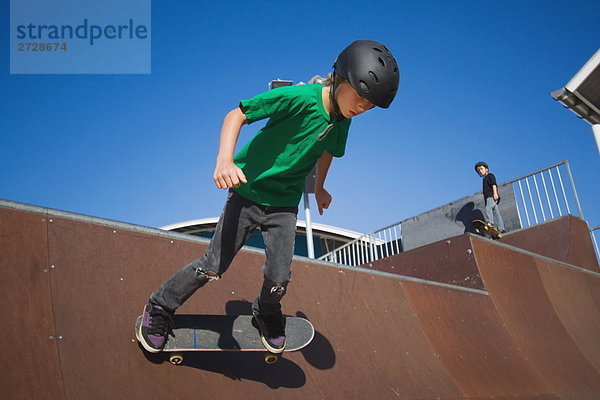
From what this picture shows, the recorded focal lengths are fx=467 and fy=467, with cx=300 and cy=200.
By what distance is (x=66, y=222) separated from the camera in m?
3.23

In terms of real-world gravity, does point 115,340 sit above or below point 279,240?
below

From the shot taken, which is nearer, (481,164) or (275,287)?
(275,287)

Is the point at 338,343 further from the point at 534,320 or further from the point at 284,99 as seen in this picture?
the point at 534,320

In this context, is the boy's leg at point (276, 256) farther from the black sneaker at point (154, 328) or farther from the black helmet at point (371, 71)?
the black helmet at point (371, 71)

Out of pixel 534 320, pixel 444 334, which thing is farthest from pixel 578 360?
pixel 444 334

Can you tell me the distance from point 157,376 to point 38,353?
0.68 metres

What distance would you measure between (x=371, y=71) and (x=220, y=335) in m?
1.93

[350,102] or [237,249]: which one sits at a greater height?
[350,102]

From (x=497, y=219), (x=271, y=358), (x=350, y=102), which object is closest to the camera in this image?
(x=350, y=102)

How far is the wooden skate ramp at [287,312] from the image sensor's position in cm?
268

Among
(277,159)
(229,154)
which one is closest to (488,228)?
(277,159)

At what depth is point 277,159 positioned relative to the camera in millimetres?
2877

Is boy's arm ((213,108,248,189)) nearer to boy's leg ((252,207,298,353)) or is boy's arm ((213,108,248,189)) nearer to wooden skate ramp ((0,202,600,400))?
boy's leg ((252,207,298,353))

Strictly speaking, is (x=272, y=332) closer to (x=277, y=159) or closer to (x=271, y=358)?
(x=271, y=358)
